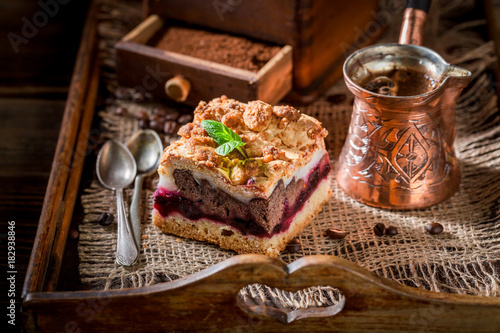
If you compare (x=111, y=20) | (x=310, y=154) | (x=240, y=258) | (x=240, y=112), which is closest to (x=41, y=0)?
(x=111, y=20)

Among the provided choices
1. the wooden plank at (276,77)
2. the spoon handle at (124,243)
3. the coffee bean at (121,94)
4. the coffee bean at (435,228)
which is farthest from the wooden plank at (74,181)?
the coffee bean at (435,228)

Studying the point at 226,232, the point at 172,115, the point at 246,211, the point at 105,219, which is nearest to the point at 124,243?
the point at 105,219

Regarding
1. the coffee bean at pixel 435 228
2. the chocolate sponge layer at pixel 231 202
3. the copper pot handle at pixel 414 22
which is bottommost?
the coffee bean at pixel 435 228

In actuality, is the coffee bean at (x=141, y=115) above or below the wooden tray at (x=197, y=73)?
below

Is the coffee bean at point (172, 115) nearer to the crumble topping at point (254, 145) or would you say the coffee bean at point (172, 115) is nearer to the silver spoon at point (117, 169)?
the silver spoon at point (117, 169)

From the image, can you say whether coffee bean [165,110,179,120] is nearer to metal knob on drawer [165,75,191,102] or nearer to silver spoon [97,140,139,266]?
metal knob on drawer [165,75,191,102]

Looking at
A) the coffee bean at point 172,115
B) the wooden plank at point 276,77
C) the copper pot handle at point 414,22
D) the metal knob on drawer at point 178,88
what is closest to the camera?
the copper pot handle at point 414,22
